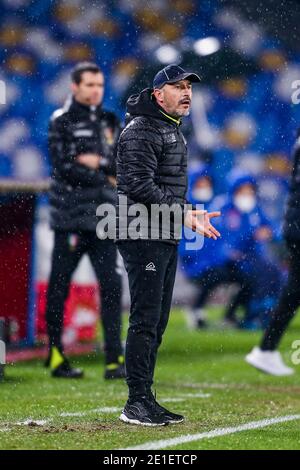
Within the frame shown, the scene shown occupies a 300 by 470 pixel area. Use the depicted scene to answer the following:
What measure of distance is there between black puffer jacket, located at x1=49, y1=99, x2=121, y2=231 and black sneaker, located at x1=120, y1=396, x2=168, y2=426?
8.03 feet

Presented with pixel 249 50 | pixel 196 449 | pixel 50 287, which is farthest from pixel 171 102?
pixel 249 50

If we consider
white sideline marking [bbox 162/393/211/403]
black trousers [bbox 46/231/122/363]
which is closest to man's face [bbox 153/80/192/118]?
white sideline marking [bbox 162/393/211/403]

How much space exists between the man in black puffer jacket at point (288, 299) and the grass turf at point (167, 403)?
11 cm

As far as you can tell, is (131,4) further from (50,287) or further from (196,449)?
(196,449)

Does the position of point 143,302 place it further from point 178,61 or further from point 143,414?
point 178,61

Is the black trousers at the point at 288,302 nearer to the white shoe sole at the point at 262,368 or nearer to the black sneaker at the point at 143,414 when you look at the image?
the white shoe sole at the point at 262,368

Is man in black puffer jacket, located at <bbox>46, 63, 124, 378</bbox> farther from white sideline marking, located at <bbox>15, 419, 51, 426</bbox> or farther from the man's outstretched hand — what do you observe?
the man's outstretched hand

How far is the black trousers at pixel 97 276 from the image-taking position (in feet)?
25.9

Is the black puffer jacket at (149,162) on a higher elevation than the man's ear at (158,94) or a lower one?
lower

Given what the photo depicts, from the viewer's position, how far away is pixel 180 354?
391 inches

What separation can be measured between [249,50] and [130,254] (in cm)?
956

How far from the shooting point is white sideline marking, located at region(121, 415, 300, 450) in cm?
499

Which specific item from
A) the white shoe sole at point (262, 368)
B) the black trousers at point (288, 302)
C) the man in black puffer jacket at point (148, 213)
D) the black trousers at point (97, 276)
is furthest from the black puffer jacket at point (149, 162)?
the white shoe sole at point (262, 368)

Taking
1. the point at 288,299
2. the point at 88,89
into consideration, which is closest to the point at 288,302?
the point at 288,299
